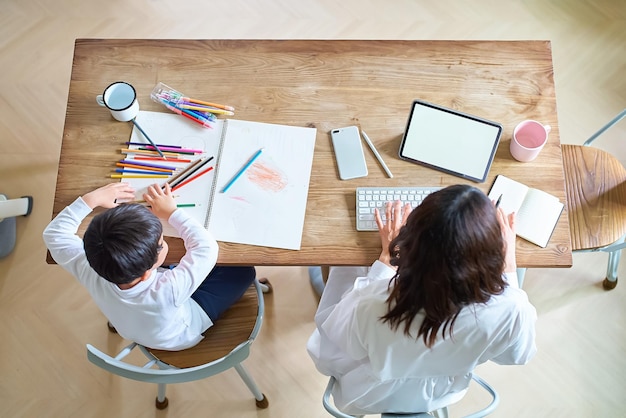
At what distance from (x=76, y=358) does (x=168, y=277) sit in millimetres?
937

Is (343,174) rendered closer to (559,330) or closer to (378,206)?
(378,206)

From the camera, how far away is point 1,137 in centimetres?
226

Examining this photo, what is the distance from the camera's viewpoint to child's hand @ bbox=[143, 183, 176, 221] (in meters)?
1.35


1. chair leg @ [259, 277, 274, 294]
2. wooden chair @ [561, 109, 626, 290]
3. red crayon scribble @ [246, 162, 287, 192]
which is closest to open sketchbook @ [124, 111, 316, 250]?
red crayon scribble @ [246, 162, 287, 192]

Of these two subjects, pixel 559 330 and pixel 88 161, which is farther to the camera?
pixel 559 330

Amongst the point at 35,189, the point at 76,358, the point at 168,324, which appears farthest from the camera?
the point at 35,189

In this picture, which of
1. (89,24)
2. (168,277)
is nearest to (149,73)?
(168,277)

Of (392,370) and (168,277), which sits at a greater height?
(168,277)

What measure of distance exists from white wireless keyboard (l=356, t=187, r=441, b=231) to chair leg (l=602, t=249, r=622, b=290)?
3.20ft

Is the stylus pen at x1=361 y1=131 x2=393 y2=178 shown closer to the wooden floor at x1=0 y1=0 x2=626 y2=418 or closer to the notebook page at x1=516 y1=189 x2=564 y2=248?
the notebook page at x1=516 y1=189 x2=564 y2=248

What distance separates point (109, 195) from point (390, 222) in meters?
0.69

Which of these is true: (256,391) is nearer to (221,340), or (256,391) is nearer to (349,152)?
(221,340)

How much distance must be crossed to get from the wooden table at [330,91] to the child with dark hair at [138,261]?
7 cm

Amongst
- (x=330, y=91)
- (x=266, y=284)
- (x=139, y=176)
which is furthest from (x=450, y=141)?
(x=266, y=284)
